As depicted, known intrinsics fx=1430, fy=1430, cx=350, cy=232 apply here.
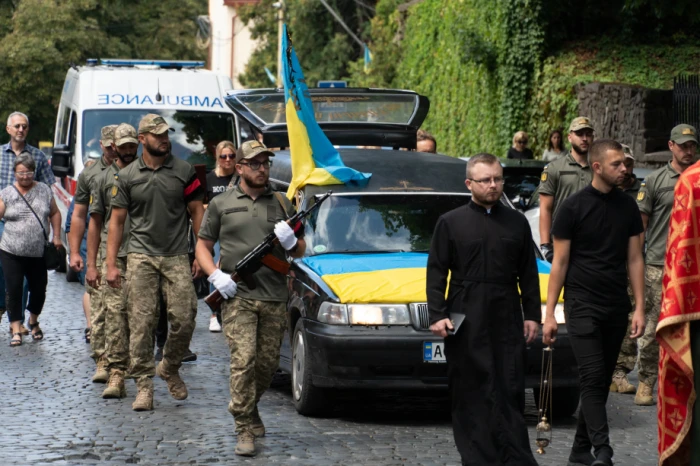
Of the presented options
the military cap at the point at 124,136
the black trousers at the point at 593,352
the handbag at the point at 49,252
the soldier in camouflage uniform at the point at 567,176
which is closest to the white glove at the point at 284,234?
the black trousers at the point at 593,352

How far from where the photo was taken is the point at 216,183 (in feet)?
43.3

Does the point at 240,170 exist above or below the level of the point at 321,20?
below

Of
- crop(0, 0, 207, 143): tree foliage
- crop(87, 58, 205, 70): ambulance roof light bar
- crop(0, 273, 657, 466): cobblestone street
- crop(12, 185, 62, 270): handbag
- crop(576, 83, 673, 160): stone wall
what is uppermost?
crop(0, 0, 207, 143): tree foliage

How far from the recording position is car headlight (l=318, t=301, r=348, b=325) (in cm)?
916

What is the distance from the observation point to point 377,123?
1489 centimetres

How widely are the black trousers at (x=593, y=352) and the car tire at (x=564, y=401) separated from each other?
5.73ft

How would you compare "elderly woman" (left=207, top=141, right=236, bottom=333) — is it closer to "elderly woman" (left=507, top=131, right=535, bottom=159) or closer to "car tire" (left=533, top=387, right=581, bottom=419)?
"car tire" (left=533, top=387, right=581, bottom=419)

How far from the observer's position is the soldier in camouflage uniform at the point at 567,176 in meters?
10.6

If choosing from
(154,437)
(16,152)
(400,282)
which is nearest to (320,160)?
(400,282)

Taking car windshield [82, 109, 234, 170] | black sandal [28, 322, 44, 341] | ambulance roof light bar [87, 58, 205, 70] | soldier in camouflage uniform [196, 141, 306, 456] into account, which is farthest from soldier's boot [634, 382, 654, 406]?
ambulance roof light bar [87, 58, 205, 70]

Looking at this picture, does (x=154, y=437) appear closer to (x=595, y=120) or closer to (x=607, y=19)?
(x=595, y=120)

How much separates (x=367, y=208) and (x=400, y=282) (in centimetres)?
138

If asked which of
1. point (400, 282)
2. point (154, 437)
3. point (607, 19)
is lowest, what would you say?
point (154, 437)

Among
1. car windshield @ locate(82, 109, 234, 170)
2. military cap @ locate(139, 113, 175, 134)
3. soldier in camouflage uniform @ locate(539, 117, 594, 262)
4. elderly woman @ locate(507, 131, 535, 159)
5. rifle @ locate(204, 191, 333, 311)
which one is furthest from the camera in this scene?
elderly woman @ locate(507, 131, 535, 159)
